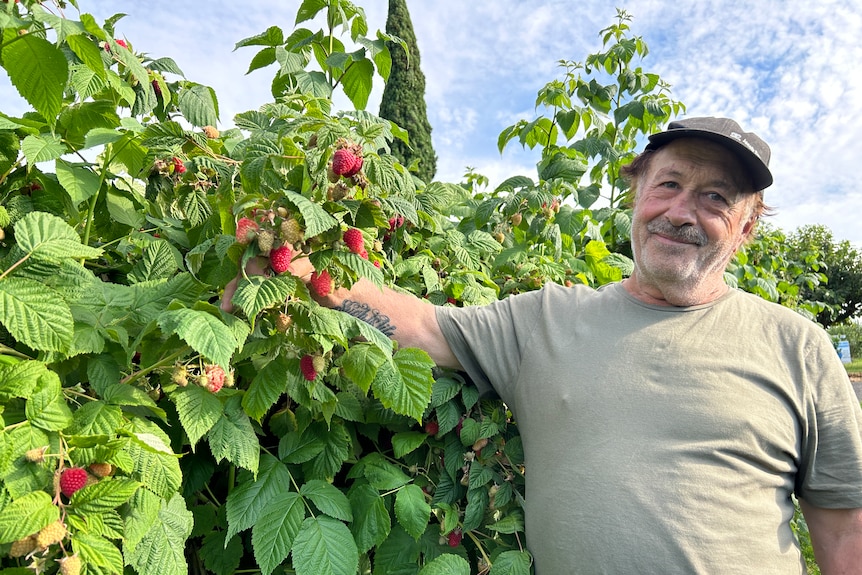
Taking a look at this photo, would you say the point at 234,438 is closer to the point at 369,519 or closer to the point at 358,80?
the point at 369,519

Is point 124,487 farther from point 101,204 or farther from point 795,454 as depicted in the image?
point 795,454

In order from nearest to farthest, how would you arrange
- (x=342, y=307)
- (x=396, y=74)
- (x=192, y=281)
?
1. (x=192, y=281)
2. (x=342, y=307)
3. (x=396, y=74)

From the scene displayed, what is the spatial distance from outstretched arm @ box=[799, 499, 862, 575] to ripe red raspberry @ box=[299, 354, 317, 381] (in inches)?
62.6

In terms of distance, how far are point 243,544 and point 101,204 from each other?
950 millimetres

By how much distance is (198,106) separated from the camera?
175cm

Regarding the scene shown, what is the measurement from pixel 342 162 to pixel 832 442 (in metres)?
1.61

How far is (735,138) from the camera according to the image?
1.90 metres

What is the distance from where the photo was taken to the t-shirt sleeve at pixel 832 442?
1731 mm

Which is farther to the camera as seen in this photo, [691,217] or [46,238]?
[691,217]

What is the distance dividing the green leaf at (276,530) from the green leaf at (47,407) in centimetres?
49

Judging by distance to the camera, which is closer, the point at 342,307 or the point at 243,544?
the point at 243,544

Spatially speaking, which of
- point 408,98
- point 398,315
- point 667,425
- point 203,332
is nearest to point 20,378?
point 203,332

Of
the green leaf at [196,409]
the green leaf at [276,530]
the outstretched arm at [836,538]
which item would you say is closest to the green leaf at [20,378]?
the green leaf at [196,409]

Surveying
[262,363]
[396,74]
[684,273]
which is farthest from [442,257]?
[396,74]
